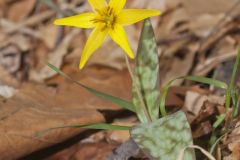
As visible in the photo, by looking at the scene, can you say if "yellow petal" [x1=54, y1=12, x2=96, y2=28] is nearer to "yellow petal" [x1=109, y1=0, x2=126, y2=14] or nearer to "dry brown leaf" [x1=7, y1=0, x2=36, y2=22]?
"yellow petal" [x1=109, y1=0, x2=126, y2=14]

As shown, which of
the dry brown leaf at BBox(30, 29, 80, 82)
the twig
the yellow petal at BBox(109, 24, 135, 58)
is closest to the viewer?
the yellow petal at BBox(109, 24, 135, 58)

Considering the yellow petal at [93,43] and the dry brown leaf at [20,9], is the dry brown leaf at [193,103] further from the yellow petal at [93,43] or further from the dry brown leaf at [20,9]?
the dry brown leaf at [20,9]

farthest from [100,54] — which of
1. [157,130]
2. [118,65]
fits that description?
[157,130]

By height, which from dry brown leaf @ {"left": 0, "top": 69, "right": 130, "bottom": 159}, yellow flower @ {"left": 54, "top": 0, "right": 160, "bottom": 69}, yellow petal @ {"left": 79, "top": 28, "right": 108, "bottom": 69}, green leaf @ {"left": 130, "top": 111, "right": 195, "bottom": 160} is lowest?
dry brown leaf @ {"left": 0, "top": 69, "right": 130, "bottom": 159}

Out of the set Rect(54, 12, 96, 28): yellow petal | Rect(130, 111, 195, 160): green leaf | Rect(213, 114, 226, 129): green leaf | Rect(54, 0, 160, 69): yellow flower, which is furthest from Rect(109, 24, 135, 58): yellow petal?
Rect(213, 114, 226, 129): green leaf

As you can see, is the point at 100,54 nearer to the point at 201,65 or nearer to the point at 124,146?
the point at 201,65

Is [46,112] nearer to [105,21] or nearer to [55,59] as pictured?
[105,21]

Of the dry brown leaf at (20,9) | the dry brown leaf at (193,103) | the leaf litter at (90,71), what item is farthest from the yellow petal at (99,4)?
the dry brown leaf at (20,9)

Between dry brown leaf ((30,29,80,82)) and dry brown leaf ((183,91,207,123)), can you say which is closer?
dry brown leaf ((183,91,207,123))

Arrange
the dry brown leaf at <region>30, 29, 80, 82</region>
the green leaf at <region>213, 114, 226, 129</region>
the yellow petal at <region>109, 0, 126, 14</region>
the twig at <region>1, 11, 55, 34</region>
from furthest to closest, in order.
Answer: the twig at <region>1, 11, 55, 34</region>
the dry brown leaf at <region>30, 29, 80, 82</region>
the green leaf at <region>213, 114, 226, 129</region>
the yellow petal at <region>109, 0, 126, 14</region>
